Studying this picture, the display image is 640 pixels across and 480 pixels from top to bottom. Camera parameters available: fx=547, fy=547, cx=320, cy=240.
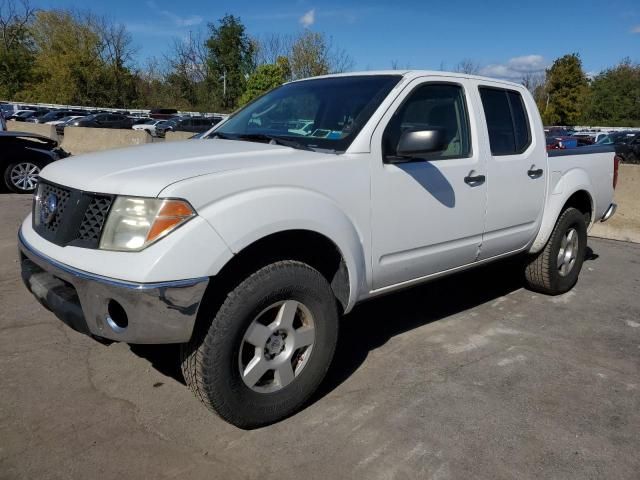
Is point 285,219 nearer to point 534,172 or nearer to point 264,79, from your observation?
point 534,172

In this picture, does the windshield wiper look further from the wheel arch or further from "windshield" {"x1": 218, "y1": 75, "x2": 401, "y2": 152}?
the wheel arch

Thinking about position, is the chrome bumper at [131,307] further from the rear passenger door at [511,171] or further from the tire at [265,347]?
the rear passenger door at [511,171]

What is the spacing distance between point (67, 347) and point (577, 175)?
4.44m

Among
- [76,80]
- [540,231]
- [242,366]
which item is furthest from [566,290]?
[76,80]

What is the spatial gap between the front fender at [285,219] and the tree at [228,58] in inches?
2105

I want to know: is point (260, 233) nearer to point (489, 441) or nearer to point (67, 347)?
point (489, 441)

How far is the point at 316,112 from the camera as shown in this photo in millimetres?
3514

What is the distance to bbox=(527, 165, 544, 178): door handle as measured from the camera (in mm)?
4340

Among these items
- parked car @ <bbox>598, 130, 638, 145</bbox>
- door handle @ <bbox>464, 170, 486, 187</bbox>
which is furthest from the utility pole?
door handle @ <bbox>464, 170, 486, 187</bbox>

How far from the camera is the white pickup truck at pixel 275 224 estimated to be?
2.40 metres

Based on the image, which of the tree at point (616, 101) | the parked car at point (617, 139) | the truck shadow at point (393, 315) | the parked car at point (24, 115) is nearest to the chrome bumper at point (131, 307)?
the truck shadow at point (393, 315)

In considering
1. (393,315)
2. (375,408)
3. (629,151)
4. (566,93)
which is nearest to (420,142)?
(375,408)

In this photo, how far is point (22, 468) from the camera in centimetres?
247

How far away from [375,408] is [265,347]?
781 mm
